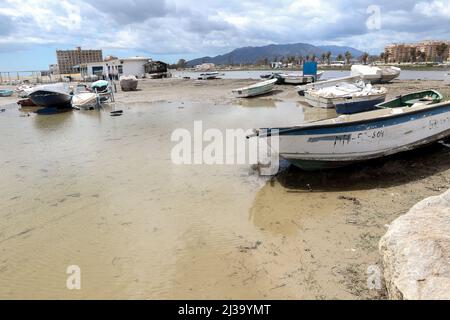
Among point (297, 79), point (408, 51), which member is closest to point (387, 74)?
point (297, 79)

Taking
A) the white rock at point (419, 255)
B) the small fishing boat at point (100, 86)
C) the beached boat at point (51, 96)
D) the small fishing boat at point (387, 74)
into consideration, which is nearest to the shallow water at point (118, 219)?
the white rock at point (419, 255)

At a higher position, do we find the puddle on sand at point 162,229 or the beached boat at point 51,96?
the beached boat at point 51,96

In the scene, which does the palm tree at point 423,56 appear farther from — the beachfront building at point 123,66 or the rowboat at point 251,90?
the rowboat at point 251,90

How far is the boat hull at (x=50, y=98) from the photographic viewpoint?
24.0 m

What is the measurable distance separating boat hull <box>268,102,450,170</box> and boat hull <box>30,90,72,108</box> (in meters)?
22.3

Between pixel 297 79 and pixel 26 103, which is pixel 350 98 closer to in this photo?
pixel 297 79

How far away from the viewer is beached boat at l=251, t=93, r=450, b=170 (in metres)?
7.21

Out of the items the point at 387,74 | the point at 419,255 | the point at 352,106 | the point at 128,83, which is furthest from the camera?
the point at 128,83

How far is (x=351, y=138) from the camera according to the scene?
7402mm

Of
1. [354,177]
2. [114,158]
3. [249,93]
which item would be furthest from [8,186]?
[249,93]

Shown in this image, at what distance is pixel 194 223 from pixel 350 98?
13.4 m

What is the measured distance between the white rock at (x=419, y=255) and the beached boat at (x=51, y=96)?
25.6 meters
